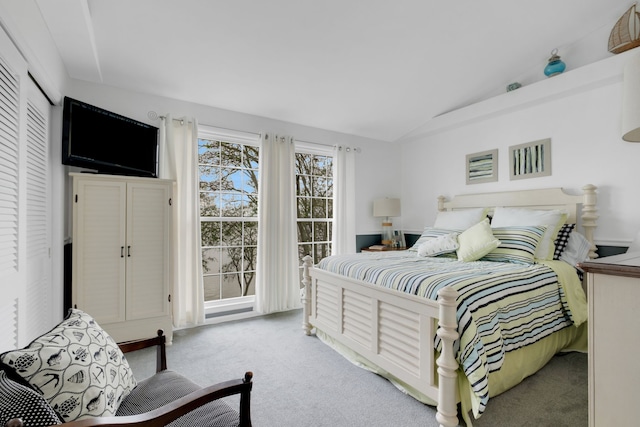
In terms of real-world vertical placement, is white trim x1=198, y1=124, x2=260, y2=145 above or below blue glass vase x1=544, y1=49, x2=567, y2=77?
below

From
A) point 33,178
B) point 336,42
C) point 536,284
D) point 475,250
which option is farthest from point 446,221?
point 33,178

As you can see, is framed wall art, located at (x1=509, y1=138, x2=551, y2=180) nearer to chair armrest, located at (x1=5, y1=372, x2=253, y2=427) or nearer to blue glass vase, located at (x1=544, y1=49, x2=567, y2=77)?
blue glass vase, located at (x1=544, y1=49, x2=567, y2=77)

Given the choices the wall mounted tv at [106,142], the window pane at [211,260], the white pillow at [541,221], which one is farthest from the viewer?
the window pane at [211,260]

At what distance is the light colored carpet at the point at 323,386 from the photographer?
183 centimetres

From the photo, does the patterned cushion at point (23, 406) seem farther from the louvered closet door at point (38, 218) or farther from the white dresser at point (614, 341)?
the white dresser at point (614, 341)

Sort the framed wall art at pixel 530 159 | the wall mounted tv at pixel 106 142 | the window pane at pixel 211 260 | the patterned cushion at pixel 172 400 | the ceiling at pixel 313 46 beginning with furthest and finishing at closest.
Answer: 1. the window pane at pixel 211 260
2. the framed wall art at pixel 530 159
3. the wall mounted tv at pixel 106 142
4. the ceiling at pixel 313 46
5. the patterned cushion at pixel 172 400

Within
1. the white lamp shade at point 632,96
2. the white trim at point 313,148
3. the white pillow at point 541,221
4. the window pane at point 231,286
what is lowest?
the window pane at point 231,286

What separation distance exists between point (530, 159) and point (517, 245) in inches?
50.8

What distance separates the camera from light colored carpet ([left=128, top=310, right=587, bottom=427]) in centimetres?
183

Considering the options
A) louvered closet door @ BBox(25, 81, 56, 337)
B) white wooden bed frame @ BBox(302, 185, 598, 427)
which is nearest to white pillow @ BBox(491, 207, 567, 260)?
white wooden bed frame @ BBox(302, 185, 598, 427)

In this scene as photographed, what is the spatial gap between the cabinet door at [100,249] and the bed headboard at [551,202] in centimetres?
380

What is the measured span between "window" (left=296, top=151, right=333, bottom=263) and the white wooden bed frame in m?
1.19

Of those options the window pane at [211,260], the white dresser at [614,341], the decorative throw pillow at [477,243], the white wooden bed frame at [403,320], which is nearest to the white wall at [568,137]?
the white wooden bed frame at [403,320]

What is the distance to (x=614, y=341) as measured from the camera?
1122 millimetres
